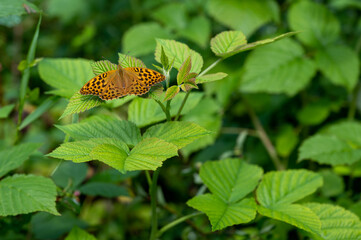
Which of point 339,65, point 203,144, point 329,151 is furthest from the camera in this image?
point 339,65

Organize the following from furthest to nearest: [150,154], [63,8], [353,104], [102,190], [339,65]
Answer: [63,8], [353,104], [339,65], [102,190], [150,154]

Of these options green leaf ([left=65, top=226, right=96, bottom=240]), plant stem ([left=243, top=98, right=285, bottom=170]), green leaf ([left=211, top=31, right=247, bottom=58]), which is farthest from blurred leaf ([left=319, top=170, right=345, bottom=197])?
green leaf ([left=65, top=226, right=96, bottom=240])

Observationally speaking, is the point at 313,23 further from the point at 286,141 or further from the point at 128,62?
the point at 128,62

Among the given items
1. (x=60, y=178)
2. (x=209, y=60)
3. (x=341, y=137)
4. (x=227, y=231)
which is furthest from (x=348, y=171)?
(x=60, y=178)

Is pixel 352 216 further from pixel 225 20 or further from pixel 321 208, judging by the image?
pixel 225 20

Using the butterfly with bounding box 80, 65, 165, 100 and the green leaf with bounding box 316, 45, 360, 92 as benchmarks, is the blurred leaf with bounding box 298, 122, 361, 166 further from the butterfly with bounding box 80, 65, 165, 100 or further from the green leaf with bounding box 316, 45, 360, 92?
the butterfly with bounding box 80, 65, 165, 100

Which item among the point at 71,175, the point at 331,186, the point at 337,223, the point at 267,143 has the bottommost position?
the point at 267,143

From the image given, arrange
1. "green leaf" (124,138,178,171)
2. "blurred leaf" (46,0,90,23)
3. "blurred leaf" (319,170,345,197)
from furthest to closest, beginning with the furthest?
"blurred leaf" (46,0,90,23) → "blurred leaf" (319,170,345,197) → "green leaf" (124,138,178,171)

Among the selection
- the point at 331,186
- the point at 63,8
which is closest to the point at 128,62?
the point at 331,186

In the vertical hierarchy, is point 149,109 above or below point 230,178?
above
